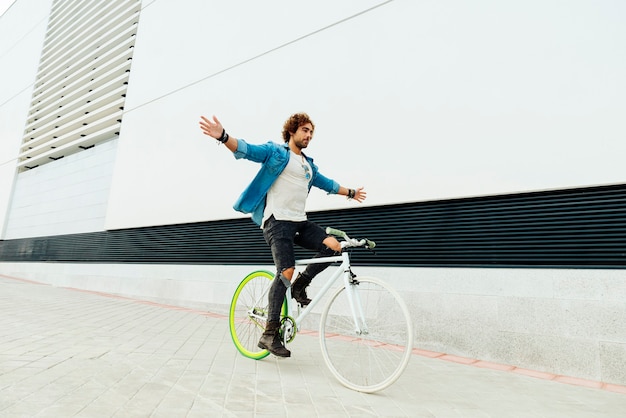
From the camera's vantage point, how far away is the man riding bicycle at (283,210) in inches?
110

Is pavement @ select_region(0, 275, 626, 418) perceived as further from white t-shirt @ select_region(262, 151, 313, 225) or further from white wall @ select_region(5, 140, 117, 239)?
white wall @ select_region(5, 140, 117, 239)

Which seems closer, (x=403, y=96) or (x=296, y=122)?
(x=296, y=122)

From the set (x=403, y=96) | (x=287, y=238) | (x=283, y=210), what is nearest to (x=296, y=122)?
(x=283, y=210)

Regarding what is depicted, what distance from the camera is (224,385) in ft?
7.82

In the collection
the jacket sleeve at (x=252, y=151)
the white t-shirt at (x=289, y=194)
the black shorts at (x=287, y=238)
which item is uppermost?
the jacket sleeve at (x=252, y=151)

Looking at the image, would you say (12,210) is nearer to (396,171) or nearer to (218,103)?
(218,103)

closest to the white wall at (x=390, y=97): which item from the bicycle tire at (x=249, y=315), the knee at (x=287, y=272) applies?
the bicycle tire at (x=249, y=315)

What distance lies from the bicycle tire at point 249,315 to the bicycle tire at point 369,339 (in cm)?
72

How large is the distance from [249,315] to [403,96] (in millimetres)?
3668

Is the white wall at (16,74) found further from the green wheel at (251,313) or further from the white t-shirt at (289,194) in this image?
the white t-shirt at (289,194)

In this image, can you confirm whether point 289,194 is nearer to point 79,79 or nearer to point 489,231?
point 489,231

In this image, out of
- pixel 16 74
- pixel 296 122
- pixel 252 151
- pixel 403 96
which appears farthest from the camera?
pixel 16 74

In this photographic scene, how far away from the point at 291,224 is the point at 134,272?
708 cm

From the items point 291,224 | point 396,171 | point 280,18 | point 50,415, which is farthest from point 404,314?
point 280,18
